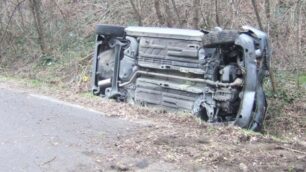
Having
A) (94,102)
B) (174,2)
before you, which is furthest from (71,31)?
(94,102)

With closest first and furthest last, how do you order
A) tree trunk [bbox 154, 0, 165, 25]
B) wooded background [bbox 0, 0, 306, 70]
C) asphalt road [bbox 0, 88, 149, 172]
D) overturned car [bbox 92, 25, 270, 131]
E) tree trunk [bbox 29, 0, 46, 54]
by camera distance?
asphalt road [bbox 0, 88, 149, 172] < overturned car [bbox 92, 25, 270, 131] < wooded background [bbox 0, 0, 306, 70] < tree trunk [bbox 154, 0, 165, 25] < tree trunk [bbox 29, 0, 46, 54]

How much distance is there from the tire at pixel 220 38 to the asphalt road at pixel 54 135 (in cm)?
169

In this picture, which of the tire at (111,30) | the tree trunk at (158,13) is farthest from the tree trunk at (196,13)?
the tire at (111,30)

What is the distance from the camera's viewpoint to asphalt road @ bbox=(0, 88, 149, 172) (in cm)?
512

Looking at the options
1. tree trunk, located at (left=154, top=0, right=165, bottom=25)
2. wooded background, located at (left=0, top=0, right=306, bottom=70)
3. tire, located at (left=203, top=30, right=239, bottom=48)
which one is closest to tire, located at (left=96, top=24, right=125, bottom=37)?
tire, located at (left=203, top=30, right=239, bottom=48)

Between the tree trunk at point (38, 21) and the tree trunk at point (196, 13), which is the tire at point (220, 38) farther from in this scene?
the tree trunk at point (38, 21)

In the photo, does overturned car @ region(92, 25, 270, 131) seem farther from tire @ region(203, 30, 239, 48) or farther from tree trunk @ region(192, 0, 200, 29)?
tree trunk @ region(192, 0, 200, 29)

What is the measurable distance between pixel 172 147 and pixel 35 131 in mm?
1952

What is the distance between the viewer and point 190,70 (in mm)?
7645

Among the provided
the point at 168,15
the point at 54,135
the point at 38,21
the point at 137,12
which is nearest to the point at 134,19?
the point at 137,12

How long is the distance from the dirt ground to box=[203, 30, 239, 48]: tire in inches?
43.9

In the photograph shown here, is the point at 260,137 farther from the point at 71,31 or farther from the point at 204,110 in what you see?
the point at 71,31

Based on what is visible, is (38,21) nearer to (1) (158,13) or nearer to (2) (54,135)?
(1) (158,13)

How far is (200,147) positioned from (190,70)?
92.1 inches
